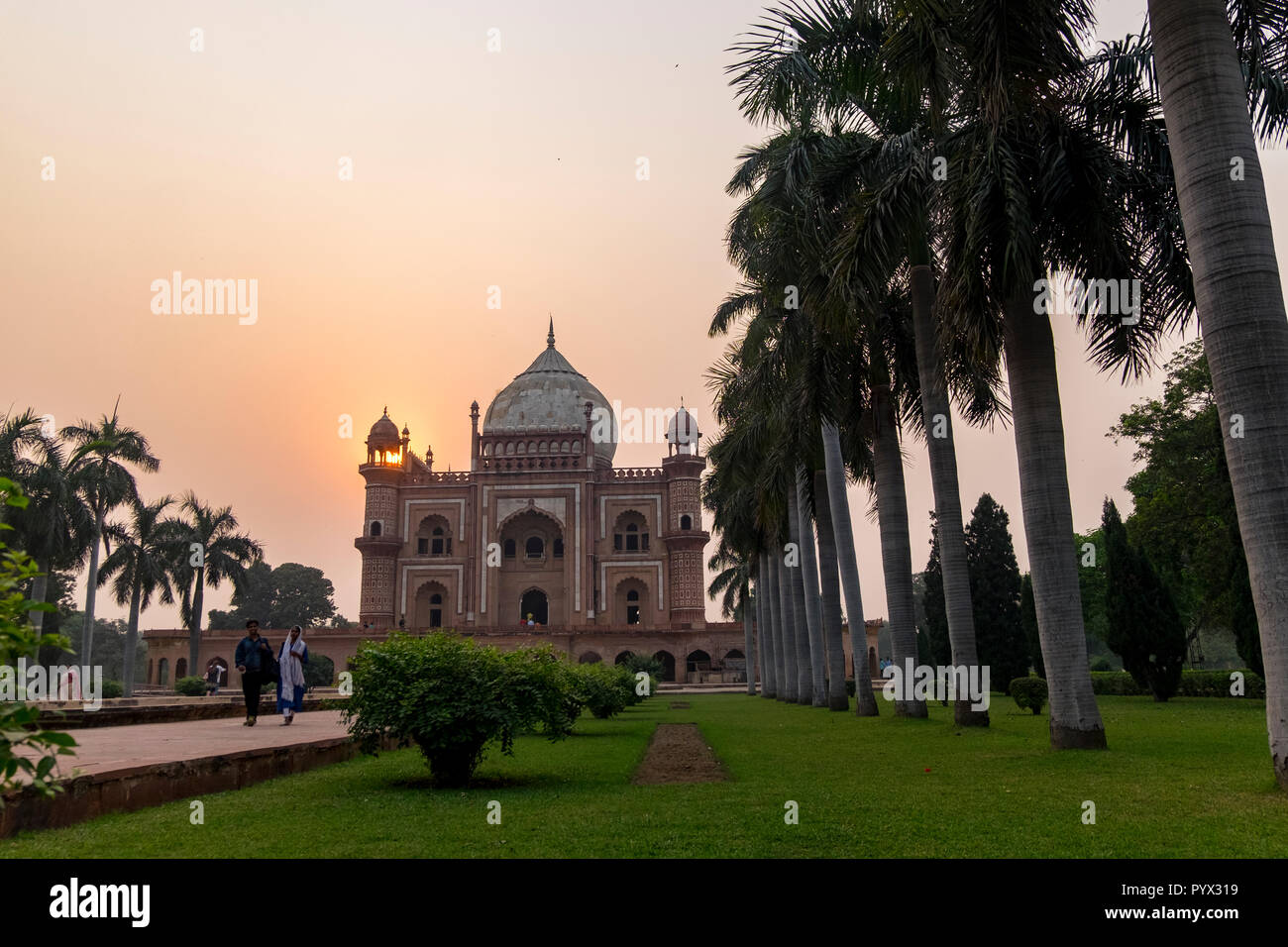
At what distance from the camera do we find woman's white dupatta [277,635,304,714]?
1308 centimetres

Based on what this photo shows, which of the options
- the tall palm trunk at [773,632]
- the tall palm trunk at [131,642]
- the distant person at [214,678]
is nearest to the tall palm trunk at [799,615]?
the tall palm trunk at [773,632]

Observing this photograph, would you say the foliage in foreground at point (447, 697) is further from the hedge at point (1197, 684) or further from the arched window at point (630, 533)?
the arched window at point (630, 533)

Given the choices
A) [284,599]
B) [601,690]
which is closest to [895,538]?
[601,690]

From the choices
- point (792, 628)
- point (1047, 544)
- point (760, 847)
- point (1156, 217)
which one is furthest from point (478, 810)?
point (792, 628)

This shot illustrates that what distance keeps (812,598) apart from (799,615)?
3.14 meters

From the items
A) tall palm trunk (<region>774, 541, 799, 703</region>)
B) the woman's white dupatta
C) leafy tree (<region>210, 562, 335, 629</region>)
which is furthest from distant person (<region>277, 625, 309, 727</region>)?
leafy tree (<region>210, 562, 335, 629</region>)

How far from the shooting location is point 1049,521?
34.1 feet

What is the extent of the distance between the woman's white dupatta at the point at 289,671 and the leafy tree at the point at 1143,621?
1833cm

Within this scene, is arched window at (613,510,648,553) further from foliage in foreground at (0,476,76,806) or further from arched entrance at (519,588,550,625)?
foliage in foreground at (0,476,76,806)

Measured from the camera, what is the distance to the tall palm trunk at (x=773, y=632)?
1147 inches

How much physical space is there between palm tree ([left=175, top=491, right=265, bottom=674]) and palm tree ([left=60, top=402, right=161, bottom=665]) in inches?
308

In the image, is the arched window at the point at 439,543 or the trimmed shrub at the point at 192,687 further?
the arched window at the point at 439,543

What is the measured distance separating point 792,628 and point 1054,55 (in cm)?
1905
